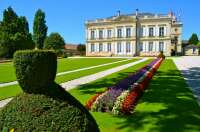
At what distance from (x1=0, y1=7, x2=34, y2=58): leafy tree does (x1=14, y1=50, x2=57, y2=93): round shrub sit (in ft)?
183

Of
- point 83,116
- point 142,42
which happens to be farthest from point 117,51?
point 83,116

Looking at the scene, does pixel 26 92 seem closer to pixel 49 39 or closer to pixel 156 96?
pixel 156 96

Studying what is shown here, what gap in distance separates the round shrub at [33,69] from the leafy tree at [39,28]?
71.9m

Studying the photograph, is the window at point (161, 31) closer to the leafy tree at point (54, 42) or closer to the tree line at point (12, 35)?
the leafy tree at point (54, 42)

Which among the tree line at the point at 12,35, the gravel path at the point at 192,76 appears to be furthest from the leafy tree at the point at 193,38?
the gravel path at the point at 192,76

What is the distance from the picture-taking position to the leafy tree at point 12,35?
191 ft

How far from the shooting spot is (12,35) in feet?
198

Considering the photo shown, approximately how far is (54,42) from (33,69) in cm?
7673

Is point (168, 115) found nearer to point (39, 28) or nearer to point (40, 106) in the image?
point (40, 106)

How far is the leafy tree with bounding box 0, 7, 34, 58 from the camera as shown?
58.3 meters

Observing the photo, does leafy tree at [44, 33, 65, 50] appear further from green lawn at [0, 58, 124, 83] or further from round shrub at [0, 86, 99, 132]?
round shrub at [0, 86, 99, 132]

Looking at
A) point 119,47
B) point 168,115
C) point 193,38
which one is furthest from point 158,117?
point 193,38

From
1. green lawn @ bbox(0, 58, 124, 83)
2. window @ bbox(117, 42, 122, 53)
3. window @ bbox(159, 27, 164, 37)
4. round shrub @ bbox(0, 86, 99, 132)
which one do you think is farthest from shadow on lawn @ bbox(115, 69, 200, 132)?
window @ bbox(117, 42, 122, 53)

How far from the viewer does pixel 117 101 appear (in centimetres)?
908
